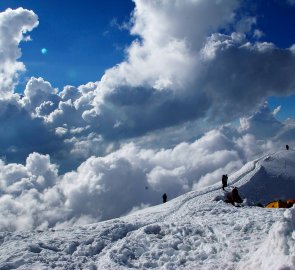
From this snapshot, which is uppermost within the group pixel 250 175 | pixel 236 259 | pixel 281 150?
pixel 281 150

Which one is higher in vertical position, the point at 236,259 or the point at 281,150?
the point at 281,150

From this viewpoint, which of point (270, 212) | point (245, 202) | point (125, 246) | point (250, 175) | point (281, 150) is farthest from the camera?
point (281, 150)

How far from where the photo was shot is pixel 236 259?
15195 millimetres

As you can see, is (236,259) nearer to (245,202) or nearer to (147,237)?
(147,237)

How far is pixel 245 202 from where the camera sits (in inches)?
1226

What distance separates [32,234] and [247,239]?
11.8m

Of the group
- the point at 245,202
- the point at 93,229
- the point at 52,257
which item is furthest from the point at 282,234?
the point at 245,202

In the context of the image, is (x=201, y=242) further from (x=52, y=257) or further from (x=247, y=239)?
(x=52, y=257)

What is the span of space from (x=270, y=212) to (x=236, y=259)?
9.19m

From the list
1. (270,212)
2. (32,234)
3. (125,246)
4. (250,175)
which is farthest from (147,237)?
(250,175)

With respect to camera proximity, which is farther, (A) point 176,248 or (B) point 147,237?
(B) point 147,237

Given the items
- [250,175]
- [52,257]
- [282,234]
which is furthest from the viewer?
[250,175]

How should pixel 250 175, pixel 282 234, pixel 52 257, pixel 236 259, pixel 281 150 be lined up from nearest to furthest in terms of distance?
pixel 282 234 < pixel 236 259 < pixel 52 257 < pixel 250 175 < pixel 281 150

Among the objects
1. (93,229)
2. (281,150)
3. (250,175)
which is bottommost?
(93,229)
